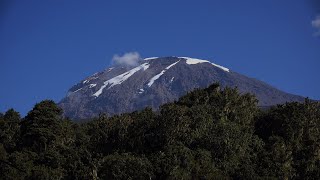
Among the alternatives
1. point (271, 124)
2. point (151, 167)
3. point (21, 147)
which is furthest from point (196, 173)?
point (21, 147)

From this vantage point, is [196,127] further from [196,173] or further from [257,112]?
[257,112]

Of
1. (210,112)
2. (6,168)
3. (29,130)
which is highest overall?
(210,112)

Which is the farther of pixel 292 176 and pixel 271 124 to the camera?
pixel 271 124

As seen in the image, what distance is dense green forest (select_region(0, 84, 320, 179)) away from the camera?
162ft

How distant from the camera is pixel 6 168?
170 ft

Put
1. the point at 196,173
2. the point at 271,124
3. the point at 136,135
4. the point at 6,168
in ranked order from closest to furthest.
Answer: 1. the point at 196,173
2. the point at 6,168
3. the point at 136,135
4. the point at 271,124

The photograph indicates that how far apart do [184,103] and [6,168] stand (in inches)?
901

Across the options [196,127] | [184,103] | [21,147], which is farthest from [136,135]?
[21,147]

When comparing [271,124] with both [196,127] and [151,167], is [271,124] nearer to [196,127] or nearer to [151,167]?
[196,127]

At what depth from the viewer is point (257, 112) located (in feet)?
207

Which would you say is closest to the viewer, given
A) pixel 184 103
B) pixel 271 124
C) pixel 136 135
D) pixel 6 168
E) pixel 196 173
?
pixel 196 173

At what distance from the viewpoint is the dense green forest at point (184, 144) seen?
1944 inches

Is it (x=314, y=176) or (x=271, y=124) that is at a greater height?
(x=271, y=124)

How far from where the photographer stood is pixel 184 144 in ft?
174
